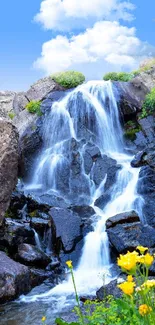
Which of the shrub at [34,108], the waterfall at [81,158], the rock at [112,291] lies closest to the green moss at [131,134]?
the waterfall at [81,158]

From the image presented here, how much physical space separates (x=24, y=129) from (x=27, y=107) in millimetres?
1392

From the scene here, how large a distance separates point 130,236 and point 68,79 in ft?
40.0

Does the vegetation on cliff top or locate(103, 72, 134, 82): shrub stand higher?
locate(103, 72, 134, 82): shrub

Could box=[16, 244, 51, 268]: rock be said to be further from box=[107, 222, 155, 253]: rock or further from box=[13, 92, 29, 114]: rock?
box=[13, 92, 29, 114]: rock

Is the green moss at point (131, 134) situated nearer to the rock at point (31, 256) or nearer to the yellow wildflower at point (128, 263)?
the rock at point (31, 256)

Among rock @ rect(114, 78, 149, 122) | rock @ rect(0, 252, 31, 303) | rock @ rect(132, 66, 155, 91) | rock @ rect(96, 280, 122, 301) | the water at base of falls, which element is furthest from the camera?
rock @ rect(132, 66, 155, 91)

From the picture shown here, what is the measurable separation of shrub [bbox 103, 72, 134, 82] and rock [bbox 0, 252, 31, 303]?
15.7m

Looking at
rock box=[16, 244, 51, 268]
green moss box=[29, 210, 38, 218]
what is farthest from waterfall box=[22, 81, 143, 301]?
green moss box=[29, 210, 38, 218]

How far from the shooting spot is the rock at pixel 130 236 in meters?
10.1

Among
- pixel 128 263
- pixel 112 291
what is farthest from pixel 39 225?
pixel 128 263

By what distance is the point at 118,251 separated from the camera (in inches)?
403

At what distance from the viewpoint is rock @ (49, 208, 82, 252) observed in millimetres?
11039

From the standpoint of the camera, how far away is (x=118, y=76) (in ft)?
74.5

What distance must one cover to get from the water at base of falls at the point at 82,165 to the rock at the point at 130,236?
53 cm
